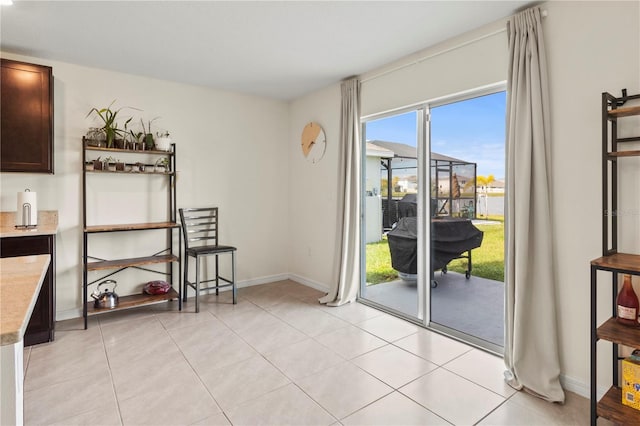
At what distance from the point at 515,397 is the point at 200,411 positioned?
6.26 ft

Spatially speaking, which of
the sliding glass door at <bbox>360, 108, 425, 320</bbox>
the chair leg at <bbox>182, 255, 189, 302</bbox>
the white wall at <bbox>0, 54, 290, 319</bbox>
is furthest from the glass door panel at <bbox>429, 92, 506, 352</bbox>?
the chair leg at <bbox>182, 255, 189, 302</bbox>

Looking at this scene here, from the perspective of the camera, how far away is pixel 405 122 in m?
3.46

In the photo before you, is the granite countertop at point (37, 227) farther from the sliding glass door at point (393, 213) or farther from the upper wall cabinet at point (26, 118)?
the sliding glass door at point (393, 213)

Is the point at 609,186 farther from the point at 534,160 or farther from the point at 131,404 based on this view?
the point at 131,404

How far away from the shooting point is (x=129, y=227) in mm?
3518

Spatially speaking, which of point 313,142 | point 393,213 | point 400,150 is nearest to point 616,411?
point 393,213

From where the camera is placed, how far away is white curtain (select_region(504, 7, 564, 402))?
7.44ft

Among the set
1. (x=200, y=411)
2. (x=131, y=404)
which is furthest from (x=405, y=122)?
(x=131, y=404)

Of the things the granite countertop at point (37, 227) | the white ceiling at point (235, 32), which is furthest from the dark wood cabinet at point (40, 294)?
the white ceiling at point (235, 32)

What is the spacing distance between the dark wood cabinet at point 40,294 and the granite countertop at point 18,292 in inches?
54.0

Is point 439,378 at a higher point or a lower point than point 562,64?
lower

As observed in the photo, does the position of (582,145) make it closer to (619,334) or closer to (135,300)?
(619,334)

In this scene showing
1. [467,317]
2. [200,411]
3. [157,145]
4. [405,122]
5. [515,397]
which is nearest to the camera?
[200,411]

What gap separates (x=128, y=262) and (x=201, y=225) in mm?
892
